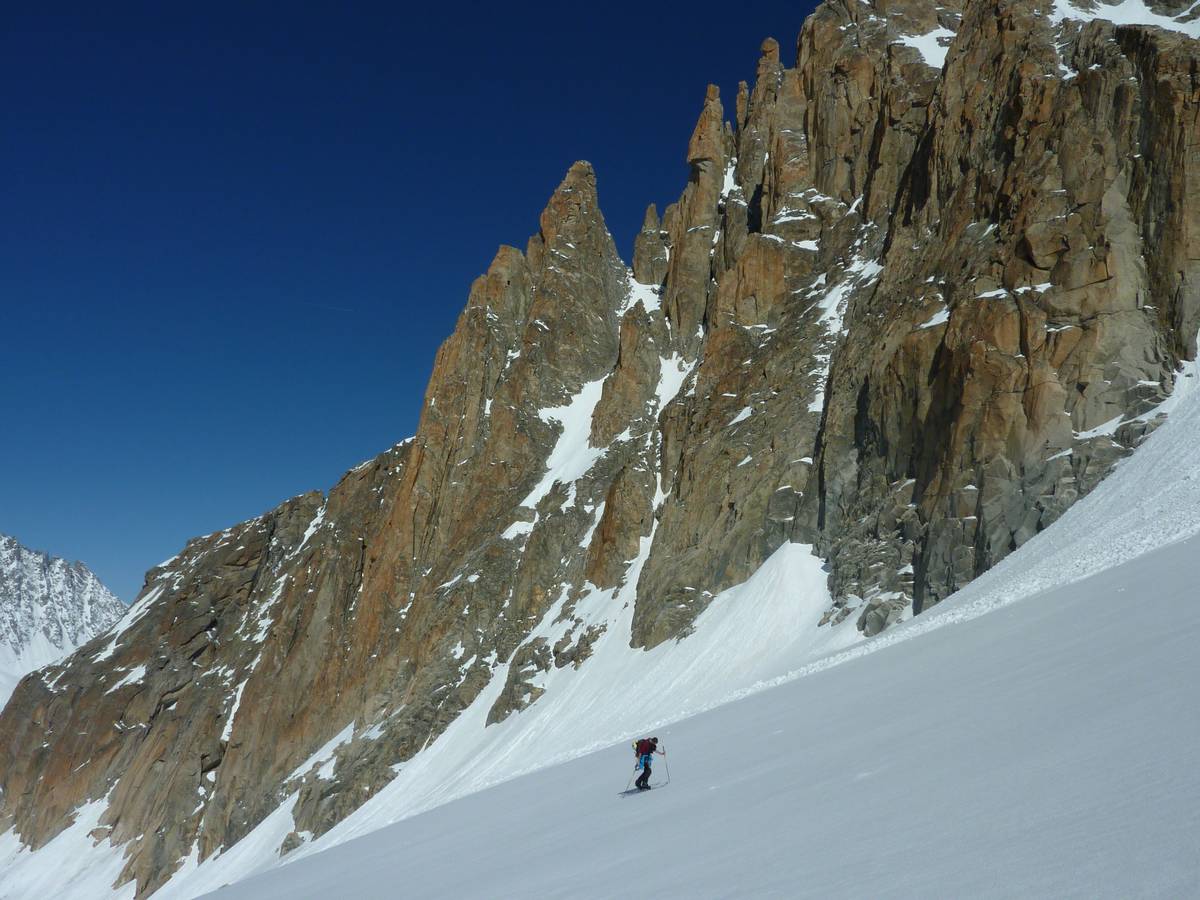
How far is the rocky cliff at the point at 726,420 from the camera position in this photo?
31.8m

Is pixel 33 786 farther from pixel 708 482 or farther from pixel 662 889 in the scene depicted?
pixel 662 889

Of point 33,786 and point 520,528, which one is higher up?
point 520,528

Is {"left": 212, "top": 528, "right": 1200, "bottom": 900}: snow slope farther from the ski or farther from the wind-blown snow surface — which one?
the ski

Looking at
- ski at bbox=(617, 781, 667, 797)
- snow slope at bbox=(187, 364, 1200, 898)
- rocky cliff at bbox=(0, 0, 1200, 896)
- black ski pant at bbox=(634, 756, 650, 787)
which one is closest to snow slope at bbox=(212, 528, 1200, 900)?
snow slope at bbox=(187, 364, 1200, 898)

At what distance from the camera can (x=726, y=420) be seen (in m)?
51.4

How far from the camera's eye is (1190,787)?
436 cm

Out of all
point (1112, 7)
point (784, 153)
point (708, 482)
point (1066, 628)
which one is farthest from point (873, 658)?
point (784, 153)

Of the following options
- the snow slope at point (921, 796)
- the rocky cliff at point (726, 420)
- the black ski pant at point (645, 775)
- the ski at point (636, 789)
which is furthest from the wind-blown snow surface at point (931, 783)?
the rocky cliff at point (726, 420)

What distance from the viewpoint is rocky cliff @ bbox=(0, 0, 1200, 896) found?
31.8m

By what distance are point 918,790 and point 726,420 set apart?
45.6m

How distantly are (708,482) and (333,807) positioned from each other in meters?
29.2

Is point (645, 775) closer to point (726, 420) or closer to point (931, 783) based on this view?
point (931, 783)

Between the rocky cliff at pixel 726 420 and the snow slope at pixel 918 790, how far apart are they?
50.8ft

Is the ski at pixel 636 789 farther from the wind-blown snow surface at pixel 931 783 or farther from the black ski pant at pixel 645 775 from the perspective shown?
the wind-blown snow surface at pixel 931 783
